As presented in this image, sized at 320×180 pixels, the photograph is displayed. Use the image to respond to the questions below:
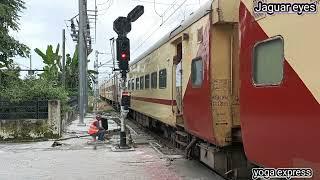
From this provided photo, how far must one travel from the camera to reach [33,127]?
18.4 metres

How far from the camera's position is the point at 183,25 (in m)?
11.6

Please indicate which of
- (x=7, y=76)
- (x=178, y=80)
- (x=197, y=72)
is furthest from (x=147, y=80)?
(x=197, y=72)

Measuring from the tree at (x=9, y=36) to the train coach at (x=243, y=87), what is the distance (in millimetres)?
11094

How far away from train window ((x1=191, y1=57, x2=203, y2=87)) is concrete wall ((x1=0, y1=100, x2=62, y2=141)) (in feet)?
30.7

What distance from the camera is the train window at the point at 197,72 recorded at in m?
9.49

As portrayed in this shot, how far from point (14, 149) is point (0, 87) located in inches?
294

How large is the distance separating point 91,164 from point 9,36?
13967 millimetres

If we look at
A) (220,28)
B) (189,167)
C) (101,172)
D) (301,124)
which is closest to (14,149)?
(101,172)

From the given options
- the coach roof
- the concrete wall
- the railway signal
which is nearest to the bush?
the concrete wall

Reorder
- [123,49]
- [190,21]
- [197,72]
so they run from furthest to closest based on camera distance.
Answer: [123,49]
[190,21]
[197,72]

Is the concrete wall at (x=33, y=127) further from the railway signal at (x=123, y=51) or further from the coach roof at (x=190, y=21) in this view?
the coach roof at (x=190, y=21)

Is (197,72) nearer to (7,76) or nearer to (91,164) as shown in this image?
(91,164)

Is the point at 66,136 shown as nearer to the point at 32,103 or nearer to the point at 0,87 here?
the point at 32,103

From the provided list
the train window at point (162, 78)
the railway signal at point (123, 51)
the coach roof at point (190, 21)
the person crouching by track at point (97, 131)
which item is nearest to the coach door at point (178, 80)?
the coach roof at point (190, 21)
